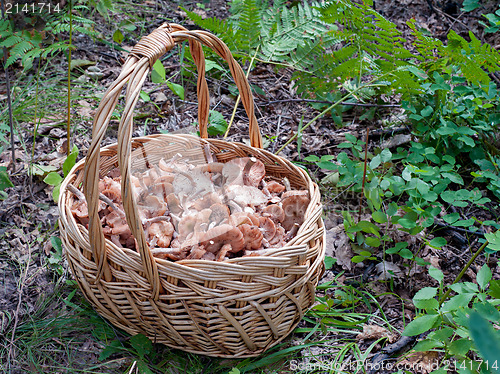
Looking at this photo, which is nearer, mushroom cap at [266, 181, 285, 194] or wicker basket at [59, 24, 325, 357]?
wicker basket at [59, 24, 325, 357]

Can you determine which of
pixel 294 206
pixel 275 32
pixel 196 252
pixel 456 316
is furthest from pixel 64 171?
pixel 456 316

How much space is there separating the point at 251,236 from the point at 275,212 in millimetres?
282

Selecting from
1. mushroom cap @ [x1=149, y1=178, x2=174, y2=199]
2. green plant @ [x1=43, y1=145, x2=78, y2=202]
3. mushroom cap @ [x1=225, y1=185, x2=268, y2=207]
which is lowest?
green plant @ [x1=43, y1=145, x2=78, y2=202]

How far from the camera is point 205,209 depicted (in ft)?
5.96

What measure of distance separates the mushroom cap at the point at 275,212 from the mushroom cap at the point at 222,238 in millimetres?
293

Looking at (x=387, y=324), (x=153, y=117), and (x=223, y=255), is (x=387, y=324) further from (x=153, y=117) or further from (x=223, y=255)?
(x=153, y=117)

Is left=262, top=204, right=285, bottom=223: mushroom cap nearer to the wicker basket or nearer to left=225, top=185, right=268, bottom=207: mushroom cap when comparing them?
left=225, top=185, right=268, bottom=207: mushroom cap

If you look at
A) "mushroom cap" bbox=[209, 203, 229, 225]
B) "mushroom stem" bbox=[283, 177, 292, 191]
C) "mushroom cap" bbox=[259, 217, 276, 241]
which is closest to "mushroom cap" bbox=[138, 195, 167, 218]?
"mushroom cap" bbox=[209, 203, 229, 225]

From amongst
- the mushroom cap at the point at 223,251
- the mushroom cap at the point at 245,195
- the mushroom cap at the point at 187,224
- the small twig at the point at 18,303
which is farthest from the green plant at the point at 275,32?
the small twig at the point at 18,303

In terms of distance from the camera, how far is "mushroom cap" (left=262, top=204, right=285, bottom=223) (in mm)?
1951

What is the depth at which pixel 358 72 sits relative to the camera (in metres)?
2.51

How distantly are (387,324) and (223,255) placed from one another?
37.6 inches

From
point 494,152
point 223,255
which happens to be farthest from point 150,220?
point 494,152

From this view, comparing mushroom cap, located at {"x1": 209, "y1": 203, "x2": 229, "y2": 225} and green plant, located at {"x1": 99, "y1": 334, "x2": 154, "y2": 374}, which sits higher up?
mushroom cap, located at {"x1": 209, "y1": 203, "x2": 229, "y2": 225}
